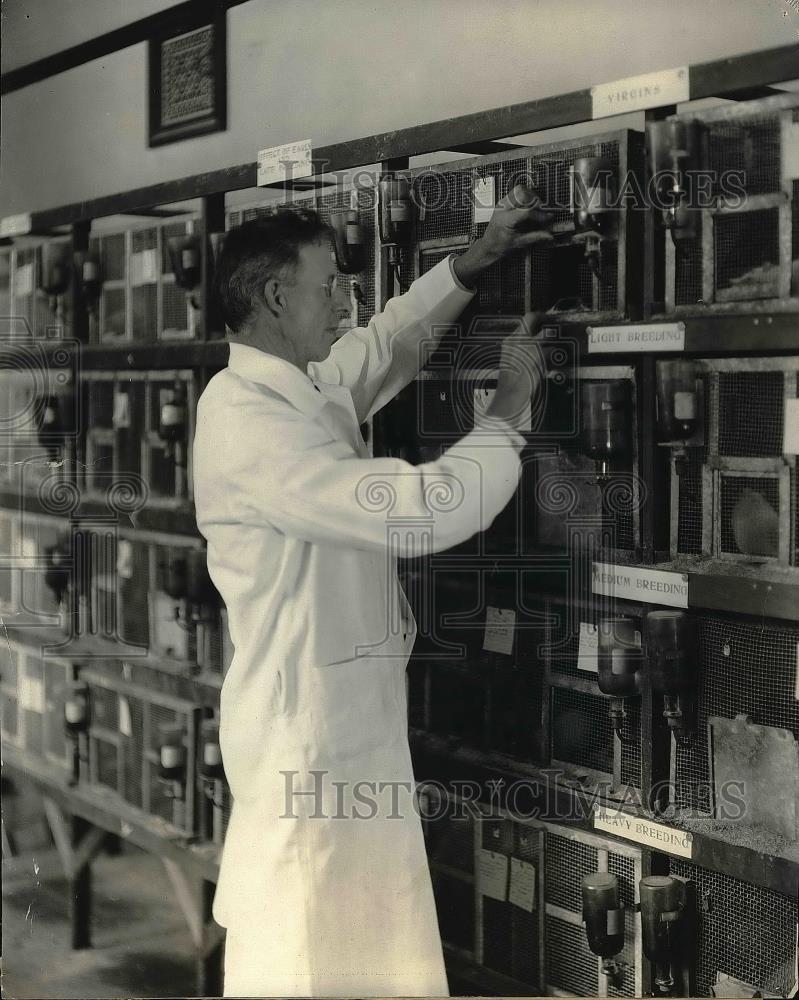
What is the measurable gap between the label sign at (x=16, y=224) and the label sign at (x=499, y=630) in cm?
137

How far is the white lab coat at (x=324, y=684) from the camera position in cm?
203

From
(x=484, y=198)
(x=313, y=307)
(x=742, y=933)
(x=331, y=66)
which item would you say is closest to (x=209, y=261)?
(x=313, y=307)

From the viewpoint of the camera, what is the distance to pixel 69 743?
2.52 metres

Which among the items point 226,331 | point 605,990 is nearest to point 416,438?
point 226,331

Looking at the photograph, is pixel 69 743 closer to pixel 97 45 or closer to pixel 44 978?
pixel 44 978

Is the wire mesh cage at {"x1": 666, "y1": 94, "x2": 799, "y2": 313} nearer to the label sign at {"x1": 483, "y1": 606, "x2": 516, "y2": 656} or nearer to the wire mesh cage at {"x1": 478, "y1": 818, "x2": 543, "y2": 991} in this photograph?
the label sign at {"x1": 483, "y1": 606, "x2": 516, "y2": 656}

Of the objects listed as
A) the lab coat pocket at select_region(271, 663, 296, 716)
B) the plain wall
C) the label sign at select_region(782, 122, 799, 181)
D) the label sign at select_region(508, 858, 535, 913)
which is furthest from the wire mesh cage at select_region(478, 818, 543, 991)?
the plain wall

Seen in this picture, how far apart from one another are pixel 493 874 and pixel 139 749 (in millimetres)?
859

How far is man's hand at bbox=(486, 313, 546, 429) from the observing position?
1.97m

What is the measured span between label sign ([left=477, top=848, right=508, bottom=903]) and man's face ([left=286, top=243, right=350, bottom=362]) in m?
1.04

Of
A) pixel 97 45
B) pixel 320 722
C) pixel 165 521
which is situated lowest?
pixel 320 722

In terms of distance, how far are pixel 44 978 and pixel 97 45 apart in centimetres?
212

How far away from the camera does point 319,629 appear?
2.05 m

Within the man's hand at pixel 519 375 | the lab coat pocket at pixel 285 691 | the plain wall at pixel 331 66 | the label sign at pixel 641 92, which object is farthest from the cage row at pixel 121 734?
the label sign at pixel 641 92
